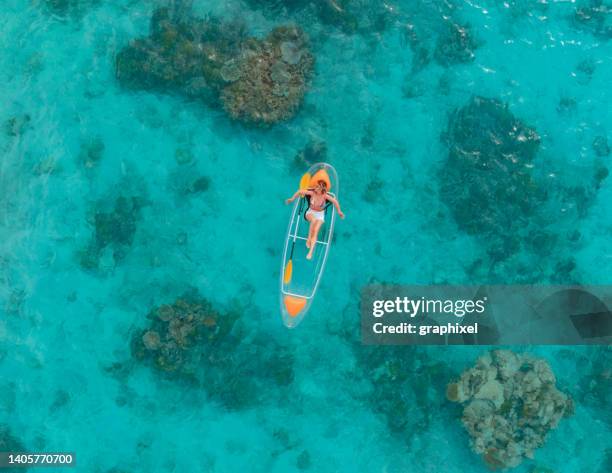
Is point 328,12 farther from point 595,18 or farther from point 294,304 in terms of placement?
point 294,304

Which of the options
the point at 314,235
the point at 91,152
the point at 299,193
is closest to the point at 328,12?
the point at 299,193

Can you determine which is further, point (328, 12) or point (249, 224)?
point (328, 12)

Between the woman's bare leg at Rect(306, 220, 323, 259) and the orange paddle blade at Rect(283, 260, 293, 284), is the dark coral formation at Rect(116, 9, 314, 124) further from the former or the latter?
the orange paddle blade at Rect(283, 260, 293, 284)

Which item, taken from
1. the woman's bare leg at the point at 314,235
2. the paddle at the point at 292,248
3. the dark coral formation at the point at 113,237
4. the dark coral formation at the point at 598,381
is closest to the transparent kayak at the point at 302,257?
the paddle at the point at 292,248

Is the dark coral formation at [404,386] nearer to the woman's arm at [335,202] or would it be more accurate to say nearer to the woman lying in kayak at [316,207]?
the woman lying in kayak at [316,207]

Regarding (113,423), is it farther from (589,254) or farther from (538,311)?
(589,254)

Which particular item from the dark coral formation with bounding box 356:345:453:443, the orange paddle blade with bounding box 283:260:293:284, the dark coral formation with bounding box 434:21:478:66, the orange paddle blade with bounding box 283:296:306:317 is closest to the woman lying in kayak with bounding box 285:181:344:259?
the orange paddle blade with bounding box 283:260:293:284
